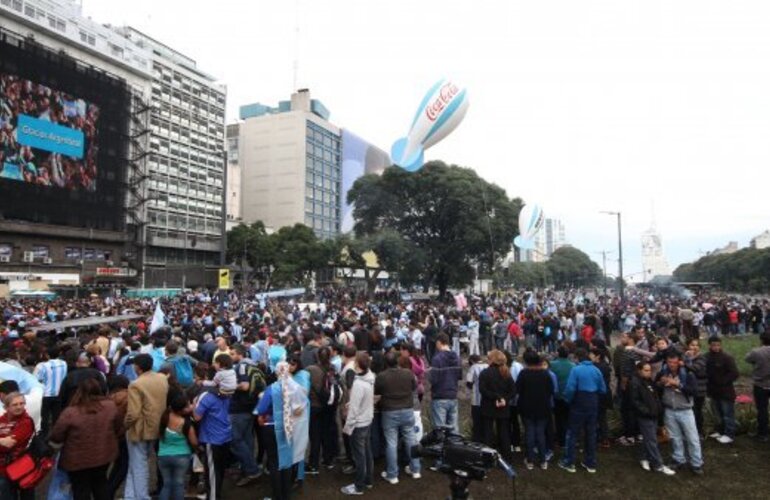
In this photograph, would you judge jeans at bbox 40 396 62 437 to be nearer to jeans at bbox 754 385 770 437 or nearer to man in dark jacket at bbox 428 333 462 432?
man in dark jacket at bbox 428 333 462 432

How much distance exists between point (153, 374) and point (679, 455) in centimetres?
676

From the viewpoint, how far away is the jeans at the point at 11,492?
4.21 m

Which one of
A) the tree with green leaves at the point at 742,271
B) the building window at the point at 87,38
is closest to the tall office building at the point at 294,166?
the building window at the point at 87,38

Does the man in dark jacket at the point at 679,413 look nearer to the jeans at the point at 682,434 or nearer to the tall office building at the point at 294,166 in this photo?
the jeans at the point at 682,434

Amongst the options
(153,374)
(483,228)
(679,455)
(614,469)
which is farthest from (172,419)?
(483,228)

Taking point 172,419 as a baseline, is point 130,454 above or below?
below

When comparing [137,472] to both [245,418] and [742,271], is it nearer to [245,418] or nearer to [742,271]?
[245,418]

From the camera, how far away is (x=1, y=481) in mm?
4203

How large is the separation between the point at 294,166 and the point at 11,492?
271ft

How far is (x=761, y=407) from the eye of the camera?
7.39 metres

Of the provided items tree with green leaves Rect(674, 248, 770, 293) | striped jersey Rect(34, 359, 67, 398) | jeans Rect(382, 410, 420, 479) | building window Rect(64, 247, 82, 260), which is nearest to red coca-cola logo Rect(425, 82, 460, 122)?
jeans Rect(382, 410, 420, 479)

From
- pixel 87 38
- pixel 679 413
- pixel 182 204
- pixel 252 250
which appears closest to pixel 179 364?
pixel 679 413

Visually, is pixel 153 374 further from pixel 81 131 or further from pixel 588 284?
pixel 588 284

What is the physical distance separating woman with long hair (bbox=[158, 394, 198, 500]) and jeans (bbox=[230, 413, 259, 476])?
89 cm
